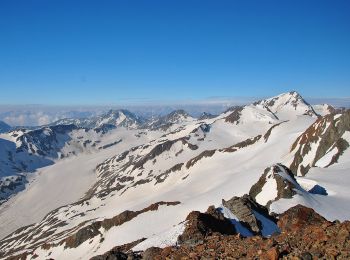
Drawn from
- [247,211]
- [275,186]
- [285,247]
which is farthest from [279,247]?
[275,186]

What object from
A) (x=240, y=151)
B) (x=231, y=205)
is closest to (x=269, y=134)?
(x=240, y=151)

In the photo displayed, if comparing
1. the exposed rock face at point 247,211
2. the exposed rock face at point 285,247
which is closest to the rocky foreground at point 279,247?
the exposed rock face at point 285,247

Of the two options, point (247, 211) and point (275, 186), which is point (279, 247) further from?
point (275, 186)

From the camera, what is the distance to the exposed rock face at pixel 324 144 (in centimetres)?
8700

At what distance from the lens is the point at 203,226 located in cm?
3366

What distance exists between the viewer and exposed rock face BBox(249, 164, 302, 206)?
61.6 meters

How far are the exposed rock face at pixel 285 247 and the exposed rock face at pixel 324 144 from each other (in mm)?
67405

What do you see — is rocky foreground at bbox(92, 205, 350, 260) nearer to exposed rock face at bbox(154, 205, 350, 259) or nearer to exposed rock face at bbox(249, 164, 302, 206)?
exposed rock face at bbox(154, 205, 350, 259)

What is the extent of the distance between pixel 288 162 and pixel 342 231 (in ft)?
343

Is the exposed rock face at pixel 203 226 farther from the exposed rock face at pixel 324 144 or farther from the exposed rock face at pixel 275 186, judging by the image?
the exposed rock face at pixel 324 144

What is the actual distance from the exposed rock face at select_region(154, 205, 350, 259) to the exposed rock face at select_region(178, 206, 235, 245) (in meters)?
4.65

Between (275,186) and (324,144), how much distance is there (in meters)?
41.3

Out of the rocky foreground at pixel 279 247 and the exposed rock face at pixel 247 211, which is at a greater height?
the rocky foreground at pixel 279 247

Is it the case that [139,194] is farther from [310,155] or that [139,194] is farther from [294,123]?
[310,155]
